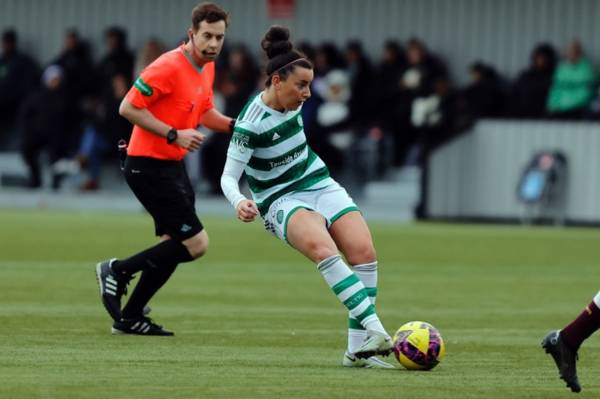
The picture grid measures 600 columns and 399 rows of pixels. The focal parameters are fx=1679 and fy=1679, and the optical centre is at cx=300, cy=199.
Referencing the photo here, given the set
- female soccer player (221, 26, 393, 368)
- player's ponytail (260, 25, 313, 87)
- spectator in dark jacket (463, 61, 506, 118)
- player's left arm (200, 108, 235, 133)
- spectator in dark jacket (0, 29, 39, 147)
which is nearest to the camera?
female soccer player (221, 26, 393, 368)

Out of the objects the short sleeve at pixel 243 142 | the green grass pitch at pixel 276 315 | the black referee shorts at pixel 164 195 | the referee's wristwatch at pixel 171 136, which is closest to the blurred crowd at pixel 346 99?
the green grass pitch at pixel 276 315

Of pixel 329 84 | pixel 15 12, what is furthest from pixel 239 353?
pixel 15 12

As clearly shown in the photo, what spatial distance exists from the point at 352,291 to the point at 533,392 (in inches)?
57.4

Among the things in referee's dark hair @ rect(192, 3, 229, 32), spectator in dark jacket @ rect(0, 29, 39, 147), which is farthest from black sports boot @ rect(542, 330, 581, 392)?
spectator in dark jacket @ rect(0, 29, 39, 147)

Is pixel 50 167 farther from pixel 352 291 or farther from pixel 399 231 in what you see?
pixel 352 291

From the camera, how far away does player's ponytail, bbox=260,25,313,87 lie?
10453 millimetres

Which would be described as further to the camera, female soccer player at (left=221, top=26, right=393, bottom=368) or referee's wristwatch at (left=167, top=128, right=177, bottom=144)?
referee's wristwatch at (left=167, top=128, right=177, bottom=144)

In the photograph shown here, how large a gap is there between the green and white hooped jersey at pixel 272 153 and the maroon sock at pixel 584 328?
211 cm

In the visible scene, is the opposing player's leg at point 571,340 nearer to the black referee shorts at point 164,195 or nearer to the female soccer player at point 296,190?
the female soccer player at point 296,190

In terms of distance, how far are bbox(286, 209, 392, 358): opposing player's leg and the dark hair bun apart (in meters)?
1.09

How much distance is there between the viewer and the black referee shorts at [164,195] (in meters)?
11.9

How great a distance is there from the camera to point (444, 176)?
1104 inches

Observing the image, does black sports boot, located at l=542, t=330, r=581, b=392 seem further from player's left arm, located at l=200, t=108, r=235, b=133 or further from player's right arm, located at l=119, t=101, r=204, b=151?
player's left arm, located at l=200, t=108, r=235, b=133

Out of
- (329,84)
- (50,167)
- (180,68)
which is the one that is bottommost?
(50,167)
